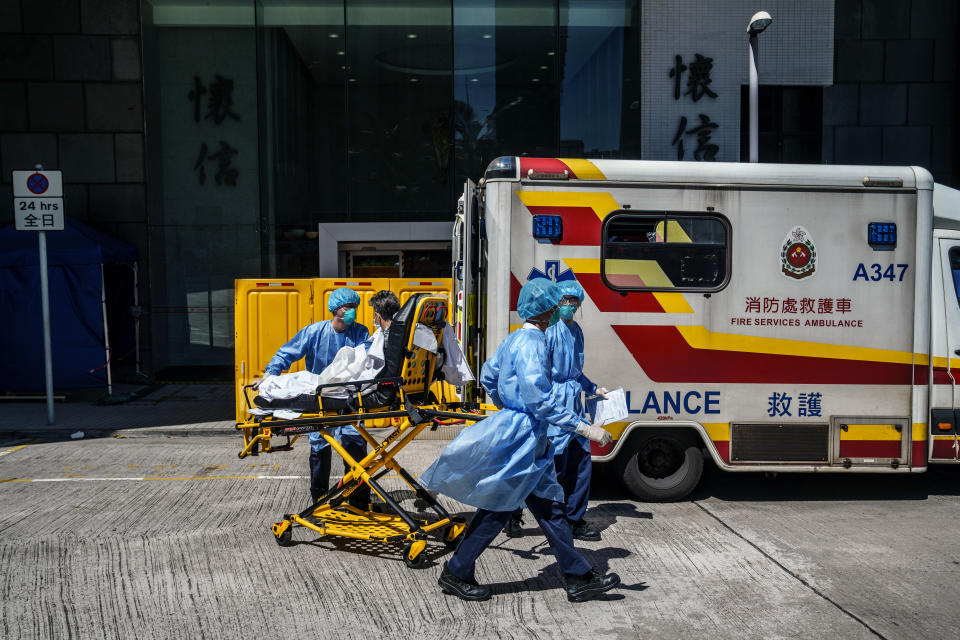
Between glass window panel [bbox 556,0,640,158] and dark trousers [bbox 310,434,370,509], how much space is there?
30.0ft

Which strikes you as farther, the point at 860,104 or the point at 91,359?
the point at 860,104

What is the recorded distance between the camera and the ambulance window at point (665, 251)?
612 centimetres

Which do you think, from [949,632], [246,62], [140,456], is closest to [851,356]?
[949,632]

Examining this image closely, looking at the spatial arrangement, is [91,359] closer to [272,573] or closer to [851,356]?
[272,573]

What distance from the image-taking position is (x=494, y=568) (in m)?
4.96

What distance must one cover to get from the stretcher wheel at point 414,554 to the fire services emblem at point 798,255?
3763mm

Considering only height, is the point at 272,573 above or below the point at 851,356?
below

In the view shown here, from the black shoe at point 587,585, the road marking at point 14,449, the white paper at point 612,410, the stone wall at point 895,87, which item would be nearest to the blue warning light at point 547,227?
the white paper at point 612,410

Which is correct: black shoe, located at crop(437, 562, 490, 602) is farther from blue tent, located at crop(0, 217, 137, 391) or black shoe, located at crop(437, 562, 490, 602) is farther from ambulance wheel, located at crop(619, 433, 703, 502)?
blue tent, located at crop(0, 217, 137, 391)

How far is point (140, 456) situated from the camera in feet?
27.2

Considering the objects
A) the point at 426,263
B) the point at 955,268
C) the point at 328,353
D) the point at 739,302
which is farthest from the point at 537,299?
the point at 426,263

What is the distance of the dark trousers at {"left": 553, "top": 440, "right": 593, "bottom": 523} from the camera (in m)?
5.36

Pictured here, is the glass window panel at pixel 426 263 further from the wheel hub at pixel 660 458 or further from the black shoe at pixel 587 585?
the black shoe at pixel 587 585

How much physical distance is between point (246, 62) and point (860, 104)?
447 inches
